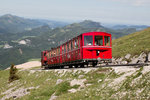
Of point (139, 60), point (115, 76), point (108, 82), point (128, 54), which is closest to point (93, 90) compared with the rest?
point (108, 82)

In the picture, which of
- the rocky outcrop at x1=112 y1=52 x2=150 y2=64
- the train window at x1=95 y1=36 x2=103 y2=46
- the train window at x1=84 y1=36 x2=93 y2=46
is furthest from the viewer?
the rocky outcrop at x1=112 y1=52 x2=150 y2=64

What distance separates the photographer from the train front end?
99.1 ft

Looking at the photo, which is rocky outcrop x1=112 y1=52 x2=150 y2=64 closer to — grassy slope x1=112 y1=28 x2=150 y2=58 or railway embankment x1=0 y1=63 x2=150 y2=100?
grassy slope x1=112 y1=28 x2=150 y2=58

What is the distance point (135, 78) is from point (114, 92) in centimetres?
170

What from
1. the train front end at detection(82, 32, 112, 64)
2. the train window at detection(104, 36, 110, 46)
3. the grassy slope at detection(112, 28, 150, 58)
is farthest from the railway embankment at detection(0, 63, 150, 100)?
the grassy slope at detection(112, 28, 150, 58)

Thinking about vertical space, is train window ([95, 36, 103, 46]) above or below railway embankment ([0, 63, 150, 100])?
above

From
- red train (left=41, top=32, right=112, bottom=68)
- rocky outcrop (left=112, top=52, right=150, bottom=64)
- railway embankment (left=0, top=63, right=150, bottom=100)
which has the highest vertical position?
red train (left=41, top=32, right=112, bottom=68)

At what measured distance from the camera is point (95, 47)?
30203 millimetres

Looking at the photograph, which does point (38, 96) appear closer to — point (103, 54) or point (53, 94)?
point (53, 94)

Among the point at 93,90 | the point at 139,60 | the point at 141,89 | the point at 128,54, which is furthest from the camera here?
the point at 128,54

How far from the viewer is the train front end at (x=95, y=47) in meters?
30.2

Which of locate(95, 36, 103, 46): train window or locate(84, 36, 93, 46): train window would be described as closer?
locate(84, 36, 93, 46): train window

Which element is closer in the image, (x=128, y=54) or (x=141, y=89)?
(x=141, y=89)

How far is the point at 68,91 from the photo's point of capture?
1966cm
